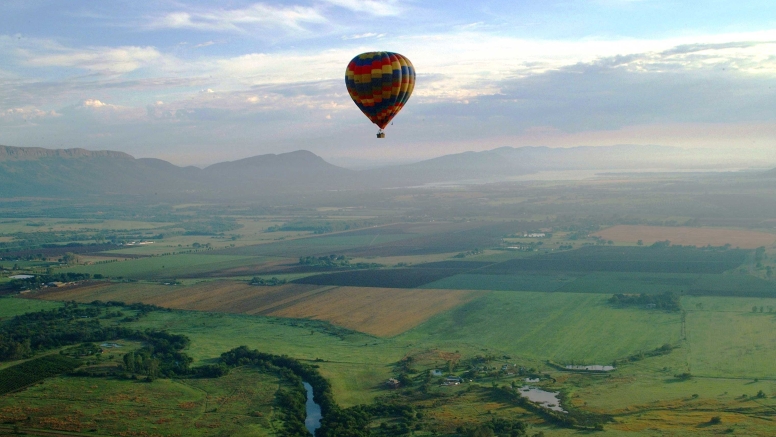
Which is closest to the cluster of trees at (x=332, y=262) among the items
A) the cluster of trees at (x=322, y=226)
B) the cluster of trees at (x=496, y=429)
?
the cluster of trees at (x=322, y=226)

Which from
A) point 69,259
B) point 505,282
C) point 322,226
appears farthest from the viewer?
point 322,226

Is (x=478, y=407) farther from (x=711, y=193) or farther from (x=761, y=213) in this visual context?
(x=711, y=193)

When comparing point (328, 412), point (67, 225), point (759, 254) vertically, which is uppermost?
point (67, 225)

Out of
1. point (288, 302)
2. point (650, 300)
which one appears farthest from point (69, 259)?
point (650, 300)

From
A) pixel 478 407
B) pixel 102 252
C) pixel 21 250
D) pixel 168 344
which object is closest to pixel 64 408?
pixel 168 344

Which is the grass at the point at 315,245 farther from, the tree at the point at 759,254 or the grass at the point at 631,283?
the tree at the point at 759,254

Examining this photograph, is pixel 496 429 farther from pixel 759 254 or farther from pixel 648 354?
pixel 759 254

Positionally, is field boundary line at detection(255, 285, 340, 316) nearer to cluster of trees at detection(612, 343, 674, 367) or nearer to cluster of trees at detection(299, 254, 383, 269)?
cluster of trees at detection(299, 254, 383, 269)
